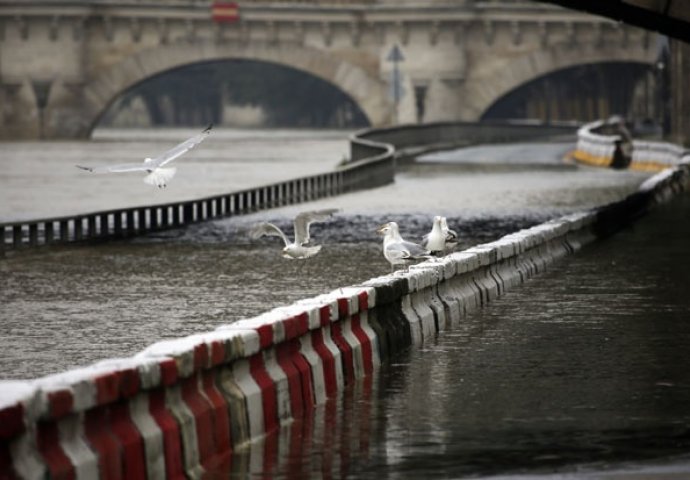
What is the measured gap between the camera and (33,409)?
32.6 ft

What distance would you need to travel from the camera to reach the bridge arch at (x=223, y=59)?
118125 millimetres

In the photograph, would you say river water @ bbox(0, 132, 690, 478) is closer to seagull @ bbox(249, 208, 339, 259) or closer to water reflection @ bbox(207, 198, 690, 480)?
water reflection @ bbox(207, 198, 690, 480)

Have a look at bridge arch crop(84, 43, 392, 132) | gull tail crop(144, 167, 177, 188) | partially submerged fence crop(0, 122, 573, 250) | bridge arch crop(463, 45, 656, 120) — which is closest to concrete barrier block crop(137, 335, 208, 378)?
gull tail crop(144, 167, 177, 188)

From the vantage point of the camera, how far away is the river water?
1267 centimetres

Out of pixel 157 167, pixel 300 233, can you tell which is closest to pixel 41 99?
pixel 300 233

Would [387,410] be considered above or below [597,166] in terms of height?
above

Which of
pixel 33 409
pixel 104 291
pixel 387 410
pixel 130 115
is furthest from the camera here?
pixel 130 115

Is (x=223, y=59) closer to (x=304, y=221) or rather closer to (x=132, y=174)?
(x=132, y=174)

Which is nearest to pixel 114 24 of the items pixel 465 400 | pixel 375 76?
pixel 375 76

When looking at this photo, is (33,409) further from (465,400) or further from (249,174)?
(249,174)

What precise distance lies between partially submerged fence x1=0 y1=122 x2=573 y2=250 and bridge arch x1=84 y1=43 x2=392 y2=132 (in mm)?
18170

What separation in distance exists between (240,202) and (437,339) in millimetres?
31407

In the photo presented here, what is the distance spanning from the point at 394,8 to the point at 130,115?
54721 millimetres

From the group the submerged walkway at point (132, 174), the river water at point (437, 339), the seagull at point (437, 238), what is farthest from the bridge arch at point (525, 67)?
the seagull at point (437, 238)
